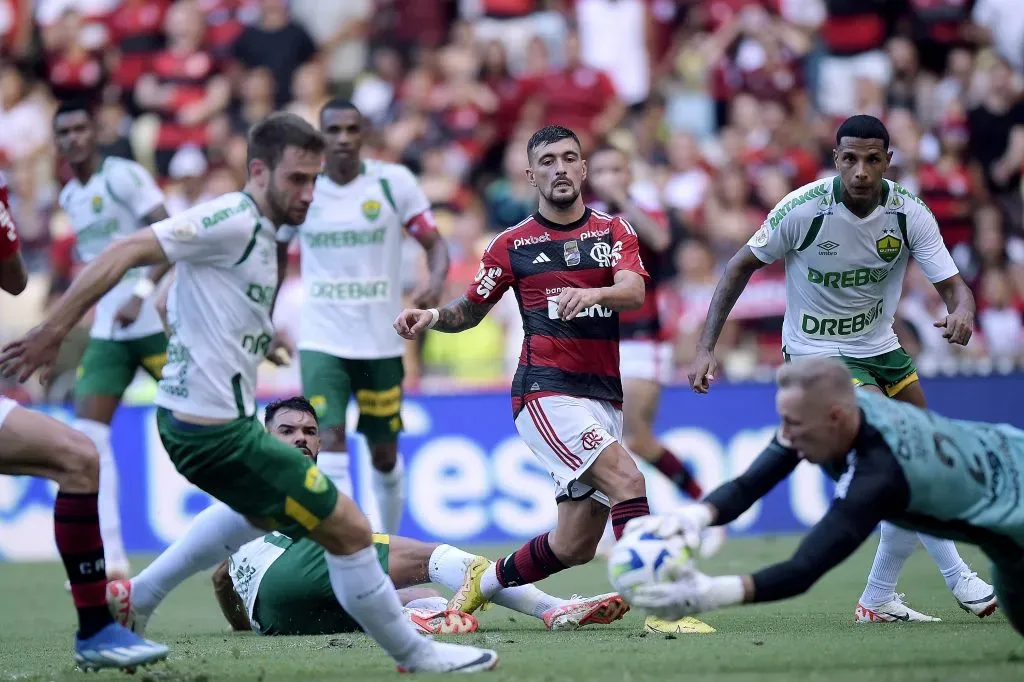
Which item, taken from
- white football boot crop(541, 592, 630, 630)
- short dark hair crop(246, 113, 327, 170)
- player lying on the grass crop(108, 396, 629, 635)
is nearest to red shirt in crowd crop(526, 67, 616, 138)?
player lying on the grass crop(108, 396, 629, 635)

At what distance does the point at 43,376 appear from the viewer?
5.97m

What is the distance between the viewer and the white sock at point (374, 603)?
5.86 metres

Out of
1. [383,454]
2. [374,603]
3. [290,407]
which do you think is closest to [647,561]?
[374,603]

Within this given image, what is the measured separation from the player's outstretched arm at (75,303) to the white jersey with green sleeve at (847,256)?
139 inches

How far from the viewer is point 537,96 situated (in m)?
17.4

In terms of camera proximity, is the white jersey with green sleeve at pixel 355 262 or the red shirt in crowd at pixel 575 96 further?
the red shirt in crowd at pixel 575 96

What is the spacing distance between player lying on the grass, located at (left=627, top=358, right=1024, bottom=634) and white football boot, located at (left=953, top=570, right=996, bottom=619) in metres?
1.56

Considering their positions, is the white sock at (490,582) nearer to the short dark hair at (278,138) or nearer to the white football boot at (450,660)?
the white football boot at (450,660)

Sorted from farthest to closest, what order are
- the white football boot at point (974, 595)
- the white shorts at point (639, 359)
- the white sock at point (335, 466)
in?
the white shorts at point (639, 359), the white sock at point (335, 466), the white football boot at point (974, 595)

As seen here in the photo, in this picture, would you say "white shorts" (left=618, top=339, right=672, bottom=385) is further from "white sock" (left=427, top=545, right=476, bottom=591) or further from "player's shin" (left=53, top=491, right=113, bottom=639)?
"player's shin" (left=53, top=491, right=113, bottom=639)

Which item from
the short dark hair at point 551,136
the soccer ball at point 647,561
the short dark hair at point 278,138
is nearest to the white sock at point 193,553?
the short dark hair at point 278,138

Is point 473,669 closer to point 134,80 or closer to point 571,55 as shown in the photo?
point 571,55

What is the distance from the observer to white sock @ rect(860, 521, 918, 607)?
7559 millimetres

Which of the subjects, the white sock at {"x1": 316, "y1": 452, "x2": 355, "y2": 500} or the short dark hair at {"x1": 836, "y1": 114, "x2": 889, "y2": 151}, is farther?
the white sock at {"x1": 316, "y1": 452, "x2": 355, "y2": 500}
